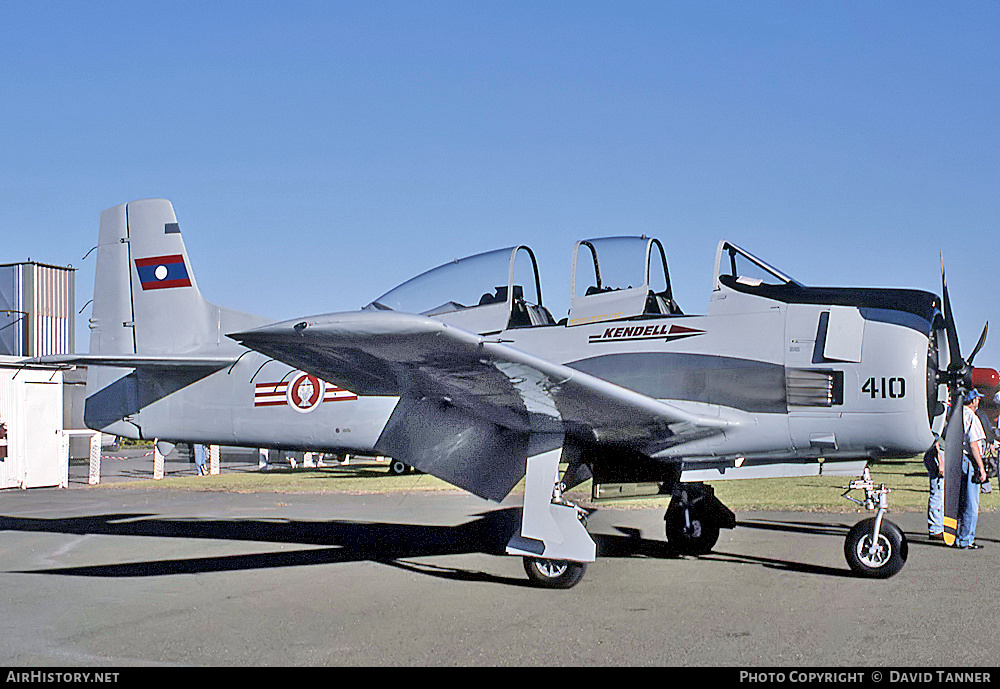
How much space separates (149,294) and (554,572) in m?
6.44

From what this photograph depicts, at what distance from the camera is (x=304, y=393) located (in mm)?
9078

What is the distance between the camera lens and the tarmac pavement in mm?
4961

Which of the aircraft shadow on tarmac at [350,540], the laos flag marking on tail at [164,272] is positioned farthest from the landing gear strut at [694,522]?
the laos flag marking on tail at [164,272]

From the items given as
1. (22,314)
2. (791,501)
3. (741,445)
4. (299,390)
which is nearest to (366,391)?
(299,390)

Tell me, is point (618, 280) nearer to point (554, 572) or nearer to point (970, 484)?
point (554, 572)

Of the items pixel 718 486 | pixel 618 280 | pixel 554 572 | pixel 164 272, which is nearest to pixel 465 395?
pixel 554 572

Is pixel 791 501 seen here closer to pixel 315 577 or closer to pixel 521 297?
pixel 521 297

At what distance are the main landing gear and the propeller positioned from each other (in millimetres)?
439

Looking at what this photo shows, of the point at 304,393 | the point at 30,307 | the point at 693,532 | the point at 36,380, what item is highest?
the point at 304,393

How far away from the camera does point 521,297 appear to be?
8.36 meters

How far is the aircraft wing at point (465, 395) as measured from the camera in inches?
208

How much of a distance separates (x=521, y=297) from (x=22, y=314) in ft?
57.0
